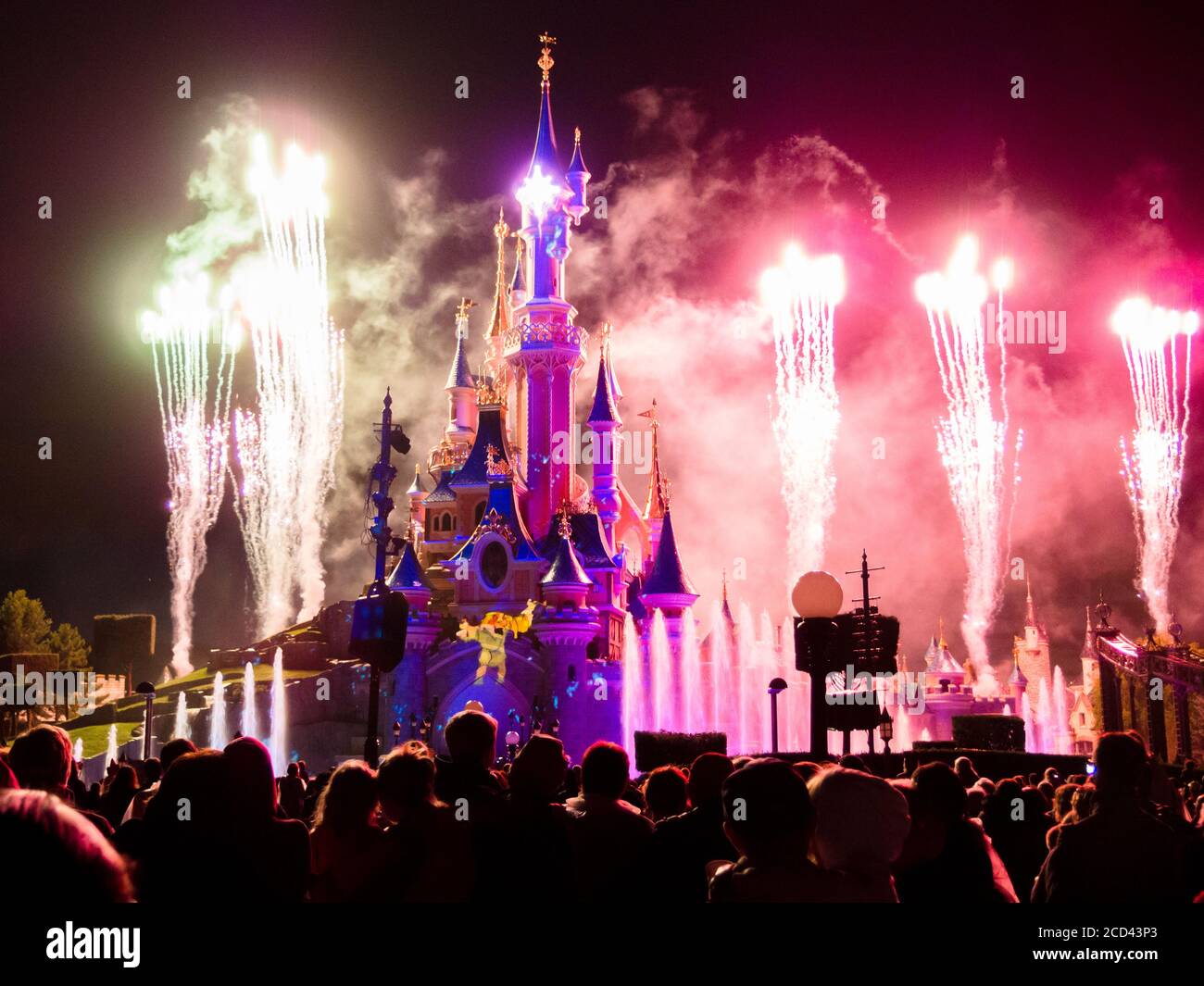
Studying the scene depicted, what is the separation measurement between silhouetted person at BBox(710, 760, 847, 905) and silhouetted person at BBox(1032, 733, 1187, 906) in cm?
221

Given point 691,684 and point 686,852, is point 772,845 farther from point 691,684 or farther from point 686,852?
point 691,684

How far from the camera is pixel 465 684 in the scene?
184 feet

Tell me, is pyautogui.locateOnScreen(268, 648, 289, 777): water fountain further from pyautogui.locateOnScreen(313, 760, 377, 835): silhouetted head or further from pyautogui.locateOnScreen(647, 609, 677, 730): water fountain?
pyautogui.locateOnScreen(313, 760, 377, 835): silhouetted head

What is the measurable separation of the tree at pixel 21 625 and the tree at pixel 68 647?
3.36 ft

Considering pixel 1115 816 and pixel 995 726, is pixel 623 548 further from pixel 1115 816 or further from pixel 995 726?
pixel 1115 816

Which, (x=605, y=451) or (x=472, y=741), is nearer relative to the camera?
(x=472, y=741)

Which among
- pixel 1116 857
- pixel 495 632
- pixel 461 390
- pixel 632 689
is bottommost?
pixel 632 689

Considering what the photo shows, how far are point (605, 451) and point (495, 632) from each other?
16.3 metres

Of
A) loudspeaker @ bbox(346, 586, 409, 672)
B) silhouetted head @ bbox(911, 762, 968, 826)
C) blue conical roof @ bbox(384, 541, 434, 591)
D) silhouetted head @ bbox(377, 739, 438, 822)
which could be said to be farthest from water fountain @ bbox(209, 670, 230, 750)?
silhouetted head @ bbox(911, 762, 968, 826)

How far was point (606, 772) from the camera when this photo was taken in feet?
23.0

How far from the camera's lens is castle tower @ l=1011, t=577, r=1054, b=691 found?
87.4m

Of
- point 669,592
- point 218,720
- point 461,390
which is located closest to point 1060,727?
point 669,592
